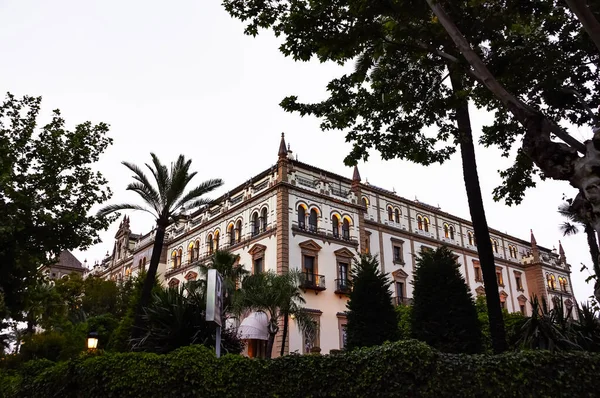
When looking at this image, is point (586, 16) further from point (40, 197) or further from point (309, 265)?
point (309, 265)

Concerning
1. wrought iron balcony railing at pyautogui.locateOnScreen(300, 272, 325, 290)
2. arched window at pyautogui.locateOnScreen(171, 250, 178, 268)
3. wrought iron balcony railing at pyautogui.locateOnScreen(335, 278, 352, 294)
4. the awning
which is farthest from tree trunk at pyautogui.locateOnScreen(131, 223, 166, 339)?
arched window at pyautogui.locateOnScreen(171, 250, 178, 268)

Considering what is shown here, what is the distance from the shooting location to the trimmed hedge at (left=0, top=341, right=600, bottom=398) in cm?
911

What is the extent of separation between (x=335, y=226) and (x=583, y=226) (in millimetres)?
15477

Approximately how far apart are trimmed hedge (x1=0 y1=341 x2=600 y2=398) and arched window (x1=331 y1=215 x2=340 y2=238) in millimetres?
21618

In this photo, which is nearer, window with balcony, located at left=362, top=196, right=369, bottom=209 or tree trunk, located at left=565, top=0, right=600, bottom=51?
tree trunk, located at left=565, top=0, right=600, bottom=51

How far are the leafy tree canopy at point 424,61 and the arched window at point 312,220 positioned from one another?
1843 cm

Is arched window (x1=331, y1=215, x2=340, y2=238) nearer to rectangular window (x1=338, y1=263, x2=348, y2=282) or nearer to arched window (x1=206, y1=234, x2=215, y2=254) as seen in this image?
rectangular window (x1=338, y1=263, x2=348, y2=282)

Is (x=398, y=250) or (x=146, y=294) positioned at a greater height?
(x=398, y=250)

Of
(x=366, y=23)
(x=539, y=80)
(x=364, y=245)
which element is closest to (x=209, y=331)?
(x=366, y=23)

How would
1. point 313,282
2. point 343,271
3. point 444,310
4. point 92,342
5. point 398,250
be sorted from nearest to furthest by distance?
point 444,310, point 92,342, point 313,282, point 343,271, point 398,250

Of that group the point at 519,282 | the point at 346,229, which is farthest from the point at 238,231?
the point at 519,282

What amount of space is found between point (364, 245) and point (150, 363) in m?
23.7

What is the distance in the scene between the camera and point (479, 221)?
13.5m

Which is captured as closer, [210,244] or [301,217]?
[301,217]
